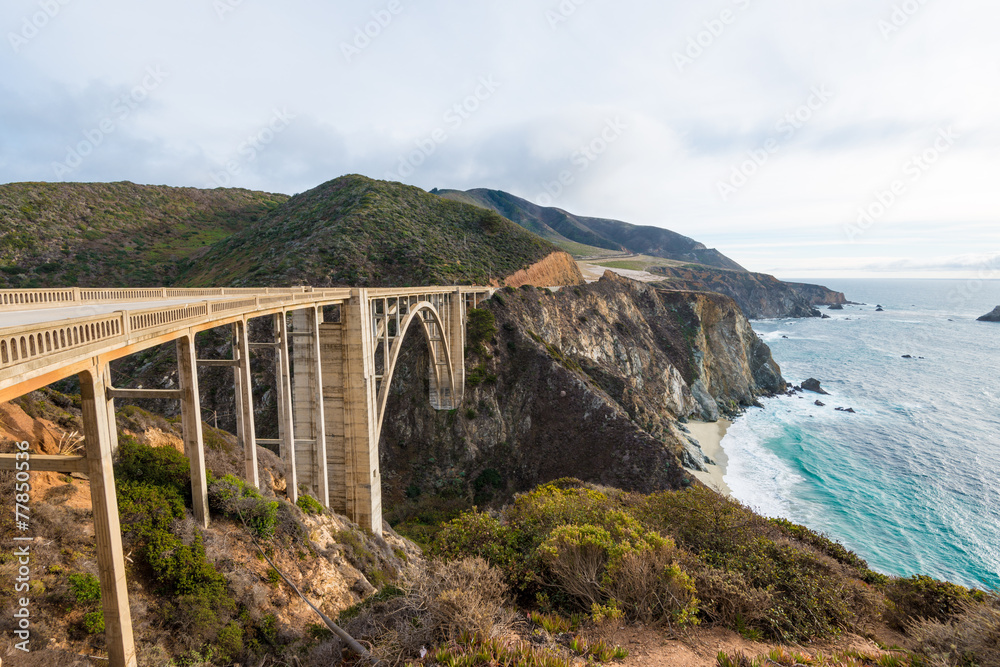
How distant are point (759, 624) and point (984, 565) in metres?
27.9

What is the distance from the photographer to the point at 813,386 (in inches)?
2121

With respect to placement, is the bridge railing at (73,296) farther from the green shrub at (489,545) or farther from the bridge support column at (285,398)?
the green shrub at (489,545)

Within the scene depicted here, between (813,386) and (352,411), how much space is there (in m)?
59.3

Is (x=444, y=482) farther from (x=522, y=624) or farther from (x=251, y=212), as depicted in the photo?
(x=251, y=212)

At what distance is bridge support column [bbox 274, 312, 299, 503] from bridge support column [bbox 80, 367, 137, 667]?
6200 mm

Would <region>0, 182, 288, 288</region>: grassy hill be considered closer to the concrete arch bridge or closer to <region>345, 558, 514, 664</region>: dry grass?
the concrete arch bridge

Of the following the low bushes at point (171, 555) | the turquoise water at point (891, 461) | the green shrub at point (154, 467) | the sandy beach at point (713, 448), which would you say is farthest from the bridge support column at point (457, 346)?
the low bushes at point (171, 555)

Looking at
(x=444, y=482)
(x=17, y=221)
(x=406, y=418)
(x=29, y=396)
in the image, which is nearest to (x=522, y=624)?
(x=29, y=396)

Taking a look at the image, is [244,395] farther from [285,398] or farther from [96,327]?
[96,327]

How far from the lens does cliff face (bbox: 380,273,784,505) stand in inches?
1143

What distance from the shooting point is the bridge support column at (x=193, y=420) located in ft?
25.4

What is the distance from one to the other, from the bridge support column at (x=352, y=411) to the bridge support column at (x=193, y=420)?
813cm

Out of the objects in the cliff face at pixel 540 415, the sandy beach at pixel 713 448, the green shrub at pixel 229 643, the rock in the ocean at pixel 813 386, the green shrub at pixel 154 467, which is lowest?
the sandy beach at pixel 713 448

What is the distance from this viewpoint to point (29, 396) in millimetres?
8992
